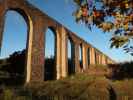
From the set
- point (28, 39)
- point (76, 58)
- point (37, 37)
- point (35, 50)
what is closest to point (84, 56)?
point (76, 58)

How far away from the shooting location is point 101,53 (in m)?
34.1

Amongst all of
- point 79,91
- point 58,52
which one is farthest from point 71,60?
point 79,91

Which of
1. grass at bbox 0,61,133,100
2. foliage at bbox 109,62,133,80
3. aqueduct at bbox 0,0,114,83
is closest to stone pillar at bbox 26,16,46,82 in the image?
aqueduct at bbox 0,0,114,83

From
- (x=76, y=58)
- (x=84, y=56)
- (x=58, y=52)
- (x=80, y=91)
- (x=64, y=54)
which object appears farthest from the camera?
(x=84, y=56)

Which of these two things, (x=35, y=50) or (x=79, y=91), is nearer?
(x=79, y=91)

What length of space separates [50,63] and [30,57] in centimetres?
702

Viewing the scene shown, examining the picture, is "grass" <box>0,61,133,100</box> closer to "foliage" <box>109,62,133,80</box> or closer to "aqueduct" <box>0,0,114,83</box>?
"aqueduct" <box>0,0,114,83</box>

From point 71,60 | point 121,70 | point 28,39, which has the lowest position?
point 121,70

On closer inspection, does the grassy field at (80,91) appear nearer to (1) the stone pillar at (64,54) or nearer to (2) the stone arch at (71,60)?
(1) the stone pillar at (64,54)

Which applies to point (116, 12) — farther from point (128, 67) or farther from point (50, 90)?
point (128, 67)

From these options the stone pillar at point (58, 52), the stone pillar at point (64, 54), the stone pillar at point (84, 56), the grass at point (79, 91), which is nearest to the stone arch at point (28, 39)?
the grass at point (79, 91)

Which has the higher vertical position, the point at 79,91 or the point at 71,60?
the point at 71,60

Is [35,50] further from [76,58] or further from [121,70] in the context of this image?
[76,58]

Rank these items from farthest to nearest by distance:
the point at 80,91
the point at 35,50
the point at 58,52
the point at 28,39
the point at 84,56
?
the point at 84,56, the point at 58,52, the point at 35,50, the point at 28,39, the point at 80,91
